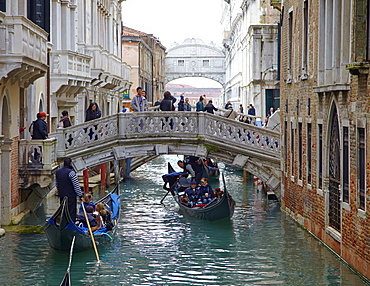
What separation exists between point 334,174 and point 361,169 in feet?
5.78

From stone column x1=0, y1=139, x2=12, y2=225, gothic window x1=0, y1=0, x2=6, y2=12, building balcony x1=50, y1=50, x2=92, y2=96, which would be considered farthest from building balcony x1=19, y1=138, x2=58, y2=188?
building balcony x1=50, y1=50, x2=92, y2=96

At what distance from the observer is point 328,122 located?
11672 mm

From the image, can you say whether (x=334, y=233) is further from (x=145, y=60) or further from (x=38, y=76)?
(x=145, y=60)

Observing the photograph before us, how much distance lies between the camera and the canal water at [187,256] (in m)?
10.3

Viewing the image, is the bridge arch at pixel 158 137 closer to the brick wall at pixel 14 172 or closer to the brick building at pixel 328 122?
the brick building at pixel 328 122

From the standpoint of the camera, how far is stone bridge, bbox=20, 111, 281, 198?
50.2ft

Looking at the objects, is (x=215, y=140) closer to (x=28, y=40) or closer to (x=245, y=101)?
(x=28, y=40)

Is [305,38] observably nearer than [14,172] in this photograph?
No

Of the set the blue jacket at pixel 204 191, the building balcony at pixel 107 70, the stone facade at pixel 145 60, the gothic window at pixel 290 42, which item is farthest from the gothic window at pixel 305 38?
the stone facade at pixel 145 60

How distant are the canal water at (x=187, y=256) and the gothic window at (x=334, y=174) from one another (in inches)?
22.4

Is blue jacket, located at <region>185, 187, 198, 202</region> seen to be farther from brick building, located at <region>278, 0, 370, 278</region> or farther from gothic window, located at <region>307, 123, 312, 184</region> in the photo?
gothic window, located at <region>307, 123, 312, 184</region>

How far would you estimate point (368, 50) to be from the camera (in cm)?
958

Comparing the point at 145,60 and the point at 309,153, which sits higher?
the point at 145,60

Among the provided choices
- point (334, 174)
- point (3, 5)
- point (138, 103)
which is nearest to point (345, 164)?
point (334, 174)
